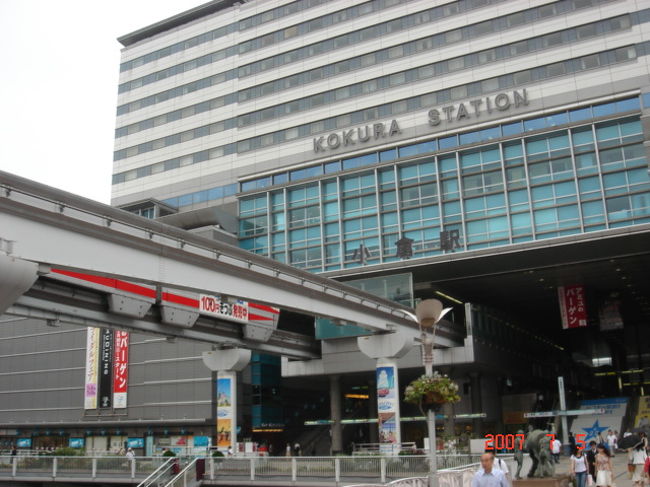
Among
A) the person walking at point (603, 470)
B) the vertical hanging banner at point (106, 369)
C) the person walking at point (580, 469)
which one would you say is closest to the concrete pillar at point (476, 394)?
the vertical hanging banner at point (106, 369)

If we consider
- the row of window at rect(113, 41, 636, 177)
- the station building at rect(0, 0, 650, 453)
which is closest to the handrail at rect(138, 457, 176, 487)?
the station building at rect(0, 0, 650, 453)

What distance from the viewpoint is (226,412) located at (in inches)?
1622

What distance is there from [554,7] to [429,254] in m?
19.9

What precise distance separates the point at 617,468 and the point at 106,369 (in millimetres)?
41697

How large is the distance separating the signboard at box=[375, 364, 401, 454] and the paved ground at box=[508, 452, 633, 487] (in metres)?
9.11

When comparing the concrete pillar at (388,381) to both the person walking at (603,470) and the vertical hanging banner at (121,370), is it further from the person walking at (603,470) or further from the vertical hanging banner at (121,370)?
the vertical hanging banner at (121,370)

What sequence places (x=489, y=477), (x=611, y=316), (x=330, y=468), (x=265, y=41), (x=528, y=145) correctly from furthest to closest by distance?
(x=265, y=41)
(x=611, y=316)
(x=528, y=145)
(x=330, y=468)
(x=489, y=477)

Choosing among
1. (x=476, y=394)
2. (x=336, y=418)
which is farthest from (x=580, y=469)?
Answer: (x=476, y=394)

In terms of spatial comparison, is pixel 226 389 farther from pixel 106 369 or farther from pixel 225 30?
pixel 225 30

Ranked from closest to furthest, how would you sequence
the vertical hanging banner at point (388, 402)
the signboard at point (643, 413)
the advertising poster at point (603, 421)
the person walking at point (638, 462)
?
the person walking at point (638, 462) < the vertical hanging banner at point (388, 402) < the advertising poster at point (603, 421) < the signboard at point (643, 413)

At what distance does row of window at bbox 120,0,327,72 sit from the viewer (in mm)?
61562

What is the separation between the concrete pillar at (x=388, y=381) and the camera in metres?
39.5

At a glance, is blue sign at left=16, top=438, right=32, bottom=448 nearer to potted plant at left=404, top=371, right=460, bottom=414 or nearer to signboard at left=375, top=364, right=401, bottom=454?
signboard at left=375, top=364, right=401, bottom=454

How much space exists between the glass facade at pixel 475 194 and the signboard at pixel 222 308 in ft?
43.7
